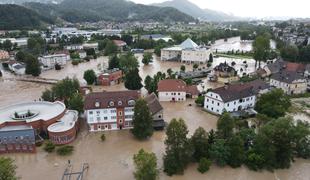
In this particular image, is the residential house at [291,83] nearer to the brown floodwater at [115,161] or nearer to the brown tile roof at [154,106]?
the brown floodwater at [115,161]

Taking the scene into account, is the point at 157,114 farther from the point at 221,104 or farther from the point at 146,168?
the point at 146,168

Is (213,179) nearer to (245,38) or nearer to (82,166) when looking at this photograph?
(82,166)

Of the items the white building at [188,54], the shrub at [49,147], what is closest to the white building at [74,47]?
the white building at [188,54]

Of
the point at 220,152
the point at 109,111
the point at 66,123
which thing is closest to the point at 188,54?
the point at 109,111

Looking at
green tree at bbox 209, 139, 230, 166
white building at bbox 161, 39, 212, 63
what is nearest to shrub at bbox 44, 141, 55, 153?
green tree at bbox 209, 139, 230, 166

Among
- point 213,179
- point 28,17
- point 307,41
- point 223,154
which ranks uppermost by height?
point 28,17

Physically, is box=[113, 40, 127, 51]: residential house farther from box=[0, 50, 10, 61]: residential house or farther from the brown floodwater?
the brown floodwater

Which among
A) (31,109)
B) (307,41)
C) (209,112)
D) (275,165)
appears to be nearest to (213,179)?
(275,165)

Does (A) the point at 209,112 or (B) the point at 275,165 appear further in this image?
(A) the point at 209,112
